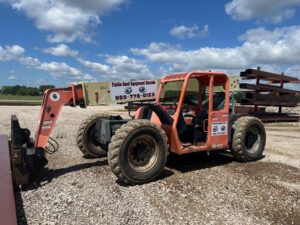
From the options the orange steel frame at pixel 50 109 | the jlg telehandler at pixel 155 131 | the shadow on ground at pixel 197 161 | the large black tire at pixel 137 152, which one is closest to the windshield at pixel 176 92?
the jlg telehandler at pixel 155 131

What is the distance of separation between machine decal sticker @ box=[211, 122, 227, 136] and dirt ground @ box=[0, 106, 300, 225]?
0.76 m

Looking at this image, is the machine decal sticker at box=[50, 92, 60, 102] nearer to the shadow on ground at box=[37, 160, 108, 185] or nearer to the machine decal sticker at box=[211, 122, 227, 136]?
the shadow on ground at box=[37, 160, 108, 185]

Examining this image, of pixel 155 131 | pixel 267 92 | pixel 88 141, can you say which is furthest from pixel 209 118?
pixel 267 92

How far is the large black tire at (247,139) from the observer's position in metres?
7.99

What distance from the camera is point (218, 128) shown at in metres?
7.59

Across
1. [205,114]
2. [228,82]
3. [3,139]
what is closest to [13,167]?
[3,139]

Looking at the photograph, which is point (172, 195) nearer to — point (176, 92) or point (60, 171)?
point (60, 171)

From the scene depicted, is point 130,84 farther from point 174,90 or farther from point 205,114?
point 205,114

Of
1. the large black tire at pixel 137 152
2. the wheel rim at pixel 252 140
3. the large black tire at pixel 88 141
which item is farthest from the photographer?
the wheel rim at pixel 252 140

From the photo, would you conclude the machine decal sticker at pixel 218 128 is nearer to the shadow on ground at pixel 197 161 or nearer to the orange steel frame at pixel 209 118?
the orange steel frame at pixel 209 118

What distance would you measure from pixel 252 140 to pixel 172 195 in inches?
143

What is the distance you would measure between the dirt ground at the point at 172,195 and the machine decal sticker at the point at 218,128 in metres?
0.76

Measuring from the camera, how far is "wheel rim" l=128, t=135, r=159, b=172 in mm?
6355

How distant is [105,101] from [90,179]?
5.25 ft
